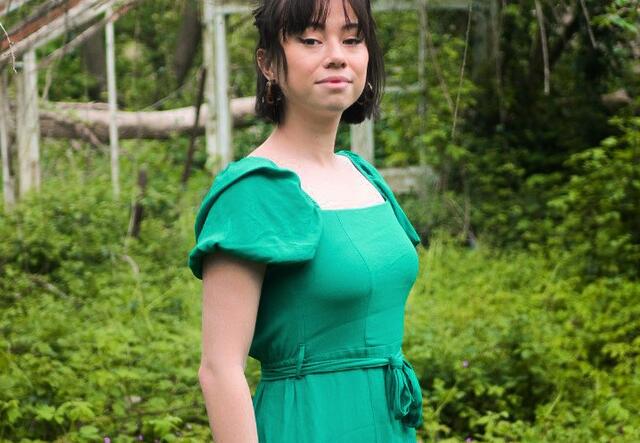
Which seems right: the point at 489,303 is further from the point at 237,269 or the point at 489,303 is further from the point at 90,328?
the point at 237,269

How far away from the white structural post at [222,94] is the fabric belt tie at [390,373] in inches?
350

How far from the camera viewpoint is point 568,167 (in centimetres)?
1104

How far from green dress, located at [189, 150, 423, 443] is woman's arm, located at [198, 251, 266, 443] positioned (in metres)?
0.04

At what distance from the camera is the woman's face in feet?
6.66

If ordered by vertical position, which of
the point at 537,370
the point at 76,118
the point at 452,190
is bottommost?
the point at 537,370

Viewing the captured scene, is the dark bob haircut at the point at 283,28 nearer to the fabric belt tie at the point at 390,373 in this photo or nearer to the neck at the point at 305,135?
the neck at the point at 305,135

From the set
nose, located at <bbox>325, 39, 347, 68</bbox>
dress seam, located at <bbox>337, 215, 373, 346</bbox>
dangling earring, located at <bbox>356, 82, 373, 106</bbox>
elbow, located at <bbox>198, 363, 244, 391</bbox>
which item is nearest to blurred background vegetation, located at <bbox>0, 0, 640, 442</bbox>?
dangling earring, located at <bbox>356, 82, 373, 106</bbox>

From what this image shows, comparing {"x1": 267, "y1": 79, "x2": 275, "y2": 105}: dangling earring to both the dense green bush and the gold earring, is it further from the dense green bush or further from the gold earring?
the dense green bush

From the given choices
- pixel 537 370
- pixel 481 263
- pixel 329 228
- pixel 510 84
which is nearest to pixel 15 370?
pixel 537 370

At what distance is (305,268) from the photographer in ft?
6.39

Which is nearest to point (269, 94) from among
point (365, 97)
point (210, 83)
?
point (365, 97)

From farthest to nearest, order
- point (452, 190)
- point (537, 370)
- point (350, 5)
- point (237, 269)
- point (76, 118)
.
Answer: point (76, 118)
point (452, 190)
point (537, 370)
point (350, 5)
point (237, 269)

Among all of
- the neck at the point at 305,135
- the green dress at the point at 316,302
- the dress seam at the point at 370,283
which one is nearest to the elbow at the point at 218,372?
the green dress at the point at 316,302

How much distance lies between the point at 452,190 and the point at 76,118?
162 inches
